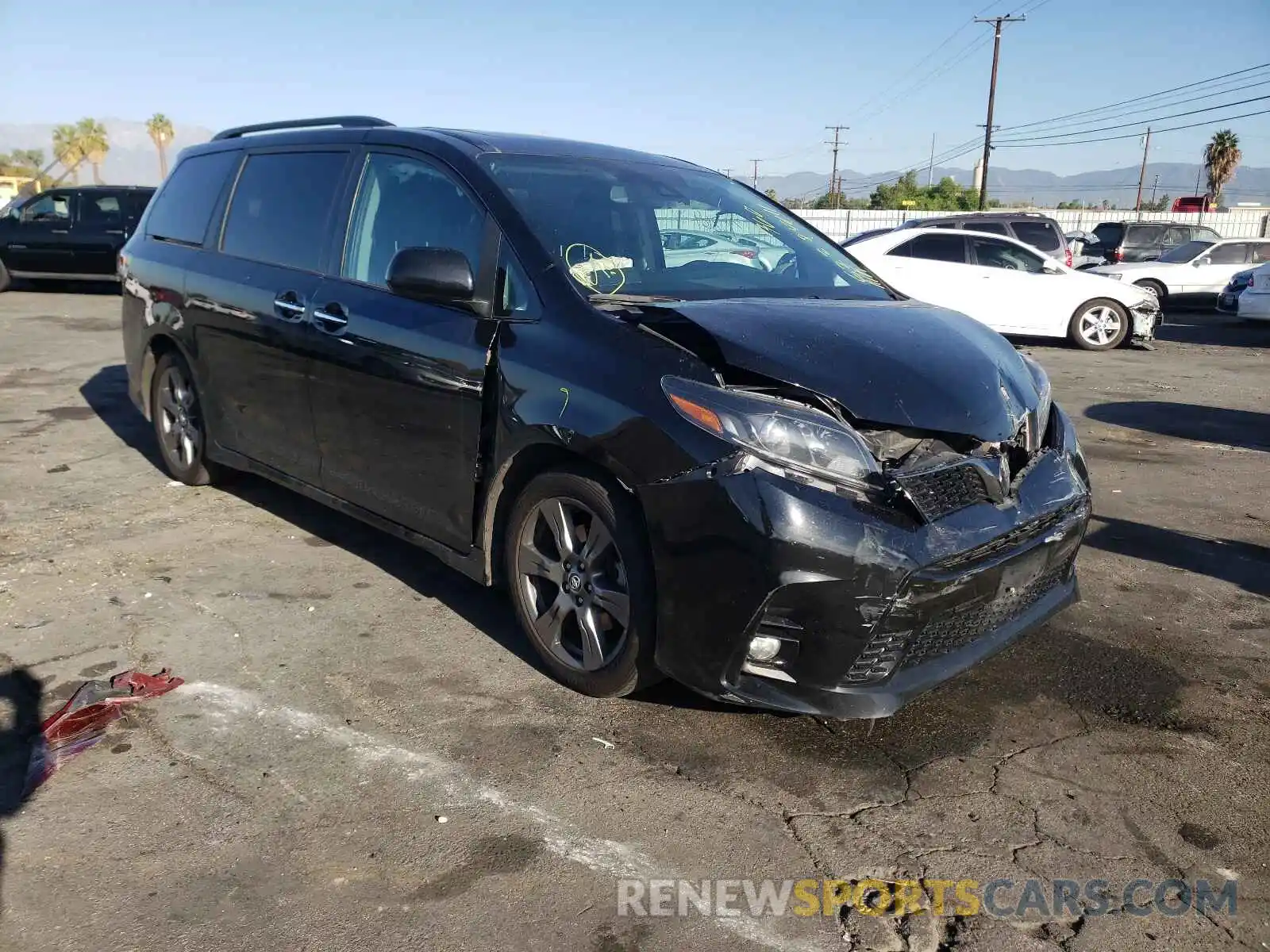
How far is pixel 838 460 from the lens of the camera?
2.84 metres

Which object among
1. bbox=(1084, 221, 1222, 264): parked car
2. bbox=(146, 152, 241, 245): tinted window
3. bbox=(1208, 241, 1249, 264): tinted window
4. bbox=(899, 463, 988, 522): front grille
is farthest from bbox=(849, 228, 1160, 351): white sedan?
bbox=(899, 463, 988, 522): front grille

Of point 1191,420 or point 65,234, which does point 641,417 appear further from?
point 65,234

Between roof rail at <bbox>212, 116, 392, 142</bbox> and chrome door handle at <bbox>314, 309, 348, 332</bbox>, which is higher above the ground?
roof rail at <bbox>212, 116, 392, 142</bbox>

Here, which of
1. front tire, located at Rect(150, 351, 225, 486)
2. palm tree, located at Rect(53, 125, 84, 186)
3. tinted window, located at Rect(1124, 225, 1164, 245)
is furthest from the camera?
palm tree, located at Rect(53, 125, 84, 186)

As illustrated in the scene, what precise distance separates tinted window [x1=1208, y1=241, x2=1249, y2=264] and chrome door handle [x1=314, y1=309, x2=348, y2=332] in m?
19.2

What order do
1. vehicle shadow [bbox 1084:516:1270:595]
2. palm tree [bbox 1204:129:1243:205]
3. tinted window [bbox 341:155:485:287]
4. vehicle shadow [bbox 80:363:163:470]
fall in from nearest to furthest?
tinted window [bbox 341:155:485:287] < vehicle shadow [bbox 1084:516:1270:595] < vehicle shadow [bbox 80:363:163:470] < palm tree [bbox 1204:129:1243:205]

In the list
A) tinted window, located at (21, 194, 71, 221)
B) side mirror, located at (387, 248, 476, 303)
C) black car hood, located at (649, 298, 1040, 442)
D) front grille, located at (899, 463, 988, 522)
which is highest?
tinted window, located at (21, 194, 71, 221)

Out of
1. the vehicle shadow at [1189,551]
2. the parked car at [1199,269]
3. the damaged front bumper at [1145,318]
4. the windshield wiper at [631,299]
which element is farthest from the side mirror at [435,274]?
the parked car at [1199,269]

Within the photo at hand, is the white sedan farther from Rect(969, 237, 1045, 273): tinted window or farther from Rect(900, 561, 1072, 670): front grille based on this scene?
Rect(900, 561, 1072, 670): front grille

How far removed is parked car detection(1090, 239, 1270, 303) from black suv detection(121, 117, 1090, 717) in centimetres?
1652

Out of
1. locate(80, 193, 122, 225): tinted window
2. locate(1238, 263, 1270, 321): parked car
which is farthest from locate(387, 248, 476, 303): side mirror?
locate(80, 193, 122, 225): tinted window

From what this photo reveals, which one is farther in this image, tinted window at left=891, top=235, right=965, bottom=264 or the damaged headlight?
tinted window at left=891, top=235, right=965, bottom=264

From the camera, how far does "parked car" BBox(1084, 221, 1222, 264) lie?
21203 mm

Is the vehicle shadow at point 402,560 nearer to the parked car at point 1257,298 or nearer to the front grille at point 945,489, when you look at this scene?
the front grille at point 945,489
